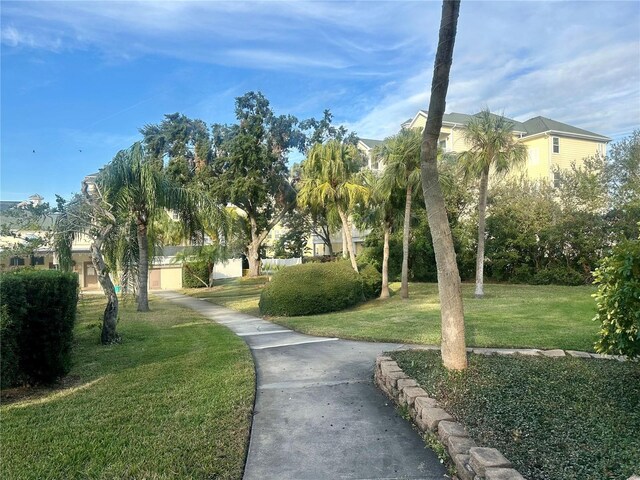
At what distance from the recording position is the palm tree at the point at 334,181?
1614cm

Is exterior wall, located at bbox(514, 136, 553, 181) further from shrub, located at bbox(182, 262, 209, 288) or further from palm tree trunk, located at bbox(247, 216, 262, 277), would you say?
shrub, located at bbox(182, 262, 209, 288)

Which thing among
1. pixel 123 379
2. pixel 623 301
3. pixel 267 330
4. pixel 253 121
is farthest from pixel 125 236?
pixel 253 121

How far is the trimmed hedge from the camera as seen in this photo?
455 cm

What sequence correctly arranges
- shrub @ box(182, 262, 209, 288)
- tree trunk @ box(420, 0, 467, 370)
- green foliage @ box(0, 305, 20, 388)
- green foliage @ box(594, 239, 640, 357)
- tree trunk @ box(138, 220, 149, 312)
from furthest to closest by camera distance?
shrub @ box(182, 262, 209, 288), tree trunk @ box(138, 220, 149, 312), tree trunk @ box(420, 0, 467, 370), green foliage @ box(0, 305, 20, 388), green foliage @ box(594, 239, 640, 357)

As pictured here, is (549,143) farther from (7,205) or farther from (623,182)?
(7,205)

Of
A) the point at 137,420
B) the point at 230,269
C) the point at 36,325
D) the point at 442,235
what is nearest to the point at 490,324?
the point at 442,235

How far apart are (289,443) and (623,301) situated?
137 inches

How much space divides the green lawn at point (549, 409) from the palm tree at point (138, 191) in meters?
10.4

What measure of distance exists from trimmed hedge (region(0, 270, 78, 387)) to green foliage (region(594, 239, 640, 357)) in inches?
249

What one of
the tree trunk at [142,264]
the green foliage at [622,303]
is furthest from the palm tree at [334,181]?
the green foliage at [622,303]

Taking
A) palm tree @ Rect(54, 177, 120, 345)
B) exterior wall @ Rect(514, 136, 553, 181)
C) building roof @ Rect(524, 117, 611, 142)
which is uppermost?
building roof @ Rect(524, 117, 611, 142)

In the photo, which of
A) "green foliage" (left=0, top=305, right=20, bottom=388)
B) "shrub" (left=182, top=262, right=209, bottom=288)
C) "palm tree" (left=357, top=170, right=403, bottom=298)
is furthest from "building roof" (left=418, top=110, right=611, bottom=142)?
"green foliage" (left=0, top=305, right=20, bottom=388)

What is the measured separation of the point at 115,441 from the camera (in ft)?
11.5

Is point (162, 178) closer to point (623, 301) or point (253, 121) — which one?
point (623, 301)
